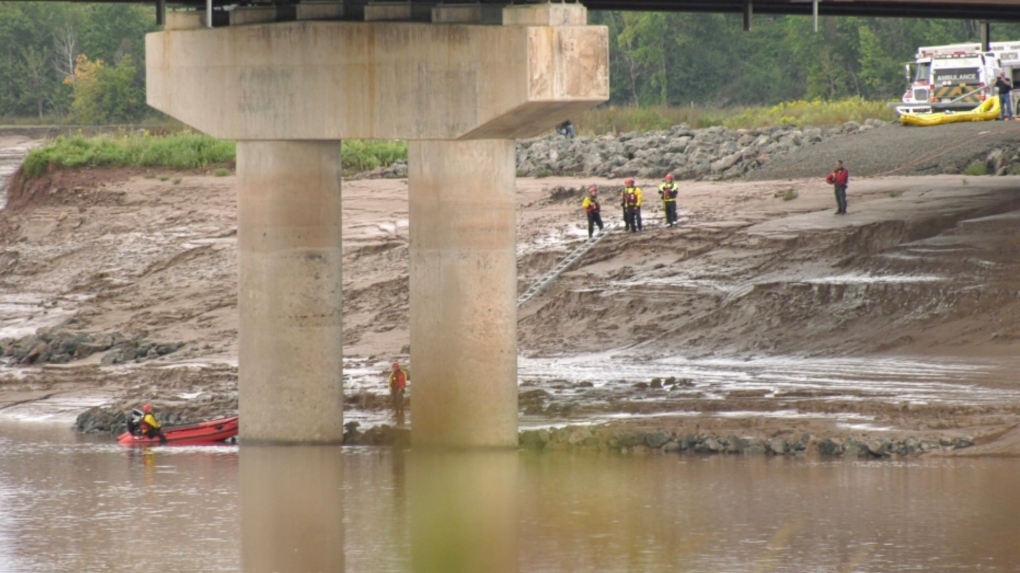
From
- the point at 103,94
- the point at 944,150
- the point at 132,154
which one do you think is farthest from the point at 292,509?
the point at 103,94

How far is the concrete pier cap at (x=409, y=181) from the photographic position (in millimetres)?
21531

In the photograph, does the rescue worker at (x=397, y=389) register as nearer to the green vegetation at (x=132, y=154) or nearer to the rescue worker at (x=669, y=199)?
the rescue worker at (x=669, y=199)

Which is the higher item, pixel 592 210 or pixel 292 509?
pixel 592 210

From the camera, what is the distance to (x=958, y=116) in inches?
1786

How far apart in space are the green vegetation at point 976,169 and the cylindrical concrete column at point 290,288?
18.6 metres

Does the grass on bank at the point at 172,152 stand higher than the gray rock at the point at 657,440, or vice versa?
the grass on bank at the point at 172,152

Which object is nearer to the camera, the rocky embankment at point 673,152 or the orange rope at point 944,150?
the orange rope at point 944,150

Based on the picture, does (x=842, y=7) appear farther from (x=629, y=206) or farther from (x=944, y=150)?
(x=944, y=150)

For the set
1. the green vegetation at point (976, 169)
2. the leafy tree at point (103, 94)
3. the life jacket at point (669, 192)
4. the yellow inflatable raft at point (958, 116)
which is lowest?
the life jacket at point (669, 192)

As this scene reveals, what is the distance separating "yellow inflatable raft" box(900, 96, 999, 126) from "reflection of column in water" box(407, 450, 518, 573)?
25.5 m

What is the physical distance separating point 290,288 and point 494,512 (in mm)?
5068

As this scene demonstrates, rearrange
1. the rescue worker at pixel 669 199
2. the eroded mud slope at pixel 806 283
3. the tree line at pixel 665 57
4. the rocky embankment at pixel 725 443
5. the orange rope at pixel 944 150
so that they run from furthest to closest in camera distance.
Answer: the tree line at pixel 665 57 < the orange rope at pixel 944 150 < the rescue worker at pixel 669 199 < the eroded mud slope at pixel 806 283 < the rocky embankment at pixel 725 443

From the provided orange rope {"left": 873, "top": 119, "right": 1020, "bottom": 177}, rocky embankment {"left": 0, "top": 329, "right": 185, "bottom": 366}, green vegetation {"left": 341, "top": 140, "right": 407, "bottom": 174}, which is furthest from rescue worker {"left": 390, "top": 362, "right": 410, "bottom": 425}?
green vegetation {"left": 341, "top": 140, "right": 407, "bottom": 174}

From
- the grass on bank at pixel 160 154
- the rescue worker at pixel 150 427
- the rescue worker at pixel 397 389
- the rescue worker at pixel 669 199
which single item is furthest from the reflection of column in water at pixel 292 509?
→ the grass on bank at pixel 160 154
